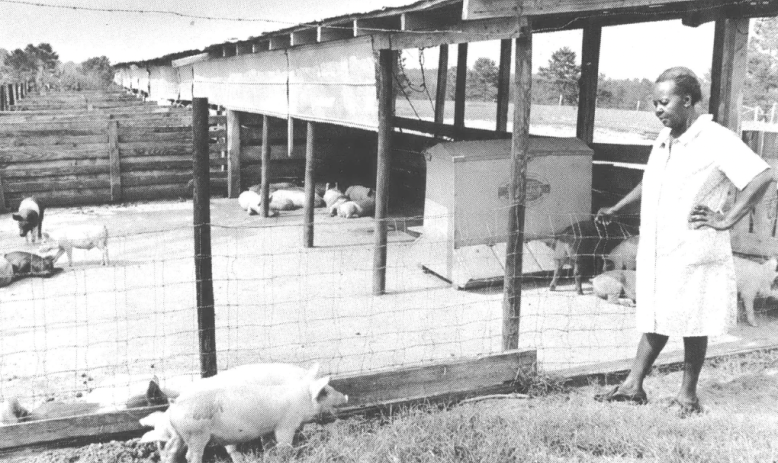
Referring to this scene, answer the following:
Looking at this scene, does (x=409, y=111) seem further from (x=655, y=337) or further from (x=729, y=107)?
(x=655, y=337)

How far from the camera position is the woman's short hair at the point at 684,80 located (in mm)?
4297

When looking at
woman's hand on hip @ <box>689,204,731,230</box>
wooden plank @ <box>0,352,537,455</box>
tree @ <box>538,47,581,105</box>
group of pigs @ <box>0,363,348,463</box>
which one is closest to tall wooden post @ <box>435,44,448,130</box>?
wooden plank @ <box>0,352,537,455</box>

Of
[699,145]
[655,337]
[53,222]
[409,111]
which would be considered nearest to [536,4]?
[699,145]

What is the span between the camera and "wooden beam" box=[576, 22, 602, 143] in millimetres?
10602

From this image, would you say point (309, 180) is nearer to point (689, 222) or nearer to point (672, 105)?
point (672, 105)

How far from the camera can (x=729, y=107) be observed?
26.8 ft

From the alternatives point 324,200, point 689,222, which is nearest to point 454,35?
point 689,222

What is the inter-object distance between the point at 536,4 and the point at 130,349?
4811 mm

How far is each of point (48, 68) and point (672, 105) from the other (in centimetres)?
10322

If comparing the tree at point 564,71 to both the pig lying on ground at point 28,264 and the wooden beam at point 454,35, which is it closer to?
the wooden beam at point 454,35

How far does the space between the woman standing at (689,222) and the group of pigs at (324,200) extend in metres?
9.83

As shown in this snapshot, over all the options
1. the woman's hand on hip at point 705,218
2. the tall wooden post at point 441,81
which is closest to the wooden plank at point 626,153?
the tall wooden post at point 441,81

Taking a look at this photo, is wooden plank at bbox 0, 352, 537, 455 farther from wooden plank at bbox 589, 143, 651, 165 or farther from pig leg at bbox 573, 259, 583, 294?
wooden plank at bbox 589, 143, 651, 165

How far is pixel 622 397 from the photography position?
190 inches
